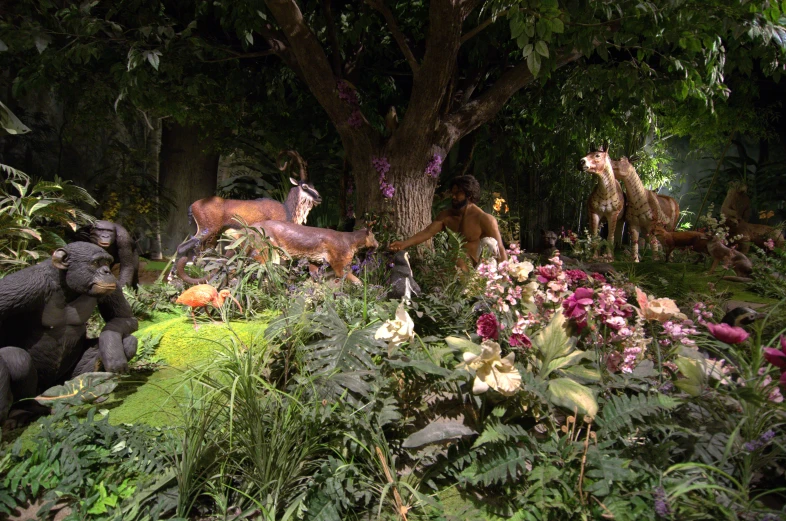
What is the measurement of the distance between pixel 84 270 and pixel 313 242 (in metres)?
2.17

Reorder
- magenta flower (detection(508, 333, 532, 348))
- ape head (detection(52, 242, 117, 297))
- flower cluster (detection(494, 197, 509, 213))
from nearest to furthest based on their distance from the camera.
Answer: magenta flower (detection(508, 333, 532, 348))
ape head (detection(52, 242, 117, 297))
flower cluster (detection(494, 197, 509, 213))

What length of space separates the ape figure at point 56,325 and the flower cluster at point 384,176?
9.81 ft

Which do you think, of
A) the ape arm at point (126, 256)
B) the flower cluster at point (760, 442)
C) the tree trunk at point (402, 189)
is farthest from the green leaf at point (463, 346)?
the tree trunk at point (402, 189)

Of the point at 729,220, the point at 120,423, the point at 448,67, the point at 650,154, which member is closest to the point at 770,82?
the point at 650,154

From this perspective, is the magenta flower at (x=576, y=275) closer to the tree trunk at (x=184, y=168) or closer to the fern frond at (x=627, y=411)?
the fern frond at (x=627, y=411)

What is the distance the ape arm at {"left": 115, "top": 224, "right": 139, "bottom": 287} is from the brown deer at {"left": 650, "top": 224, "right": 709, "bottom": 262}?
563 cm

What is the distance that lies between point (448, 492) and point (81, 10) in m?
5.52

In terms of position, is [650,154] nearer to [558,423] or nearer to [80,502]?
[558,423]

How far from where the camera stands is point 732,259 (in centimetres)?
478

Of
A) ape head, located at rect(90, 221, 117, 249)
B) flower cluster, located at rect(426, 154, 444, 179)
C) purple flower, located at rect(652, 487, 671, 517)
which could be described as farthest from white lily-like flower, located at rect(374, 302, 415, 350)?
flower cluster, located at rect(426, 154, 444, 179)

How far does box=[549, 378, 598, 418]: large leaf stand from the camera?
1.87 metres

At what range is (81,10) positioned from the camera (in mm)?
4879

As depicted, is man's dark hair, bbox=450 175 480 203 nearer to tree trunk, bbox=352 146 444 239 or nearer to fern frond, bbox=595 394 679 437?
tree trunk, bbox=352 146 444 239

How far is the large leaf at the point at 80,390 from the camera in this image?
2.52 m
